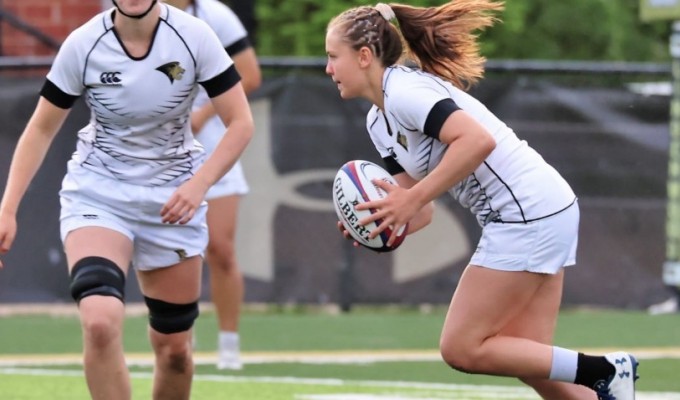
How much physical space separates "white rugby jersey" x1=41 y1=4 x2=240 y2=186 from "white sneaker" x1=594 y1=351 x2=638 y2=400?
70.3 inches

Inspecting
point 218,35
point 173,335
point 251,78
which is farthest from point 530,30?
point 173,335

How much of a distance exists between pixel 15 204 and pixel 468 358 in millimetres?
1794

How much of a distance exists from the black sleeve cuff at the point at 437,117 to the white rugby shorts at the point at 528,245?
0.49m

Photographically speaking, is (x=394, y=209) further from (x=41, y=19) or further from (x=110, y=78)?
(x=41, y=19)

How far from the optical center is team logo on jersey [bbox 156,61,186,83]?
617cm

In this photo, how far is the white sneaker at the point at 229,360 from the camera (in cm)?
907

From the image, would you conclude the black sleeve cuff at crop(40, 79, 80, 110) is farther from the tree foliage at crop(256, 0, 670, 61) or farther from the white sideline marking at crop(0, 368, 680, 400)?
the tree foliage at crop(256, 0, 670, 61)

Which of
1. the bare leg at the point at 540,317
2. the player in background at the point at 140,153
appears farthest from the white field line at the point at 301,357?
the bare leg at the point at 540,317

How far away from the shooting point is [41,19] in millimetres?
15742

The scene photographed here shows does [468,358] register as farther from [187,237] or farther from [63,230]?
[63,230]

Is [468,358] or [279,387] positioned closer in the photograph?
[468,358]

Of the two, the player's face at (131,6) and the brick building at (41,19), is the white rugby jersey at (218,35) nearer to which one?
A: the player's face at (131,6)

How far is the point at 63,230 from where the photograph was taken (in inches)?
245

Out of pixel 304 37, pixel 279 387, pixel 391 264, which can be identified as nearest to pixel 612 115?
pixel 391 264
